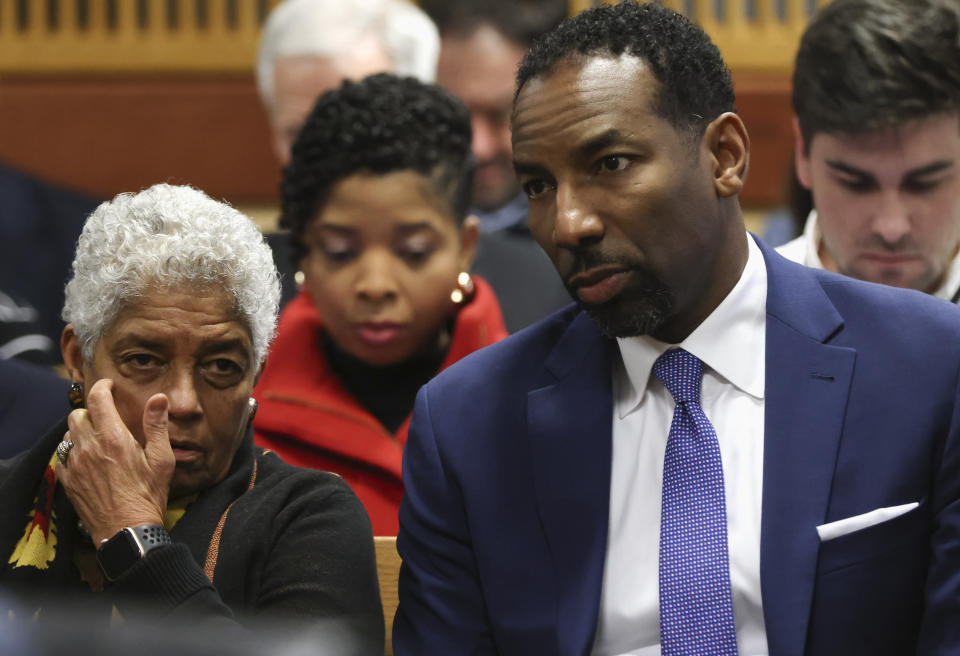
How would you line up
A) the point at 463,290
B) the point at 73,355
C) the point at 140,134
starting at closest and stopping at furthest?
the point at 73,355 < the point at 463,290 < the point at 140,134

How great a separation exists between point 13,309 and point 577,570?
141cm

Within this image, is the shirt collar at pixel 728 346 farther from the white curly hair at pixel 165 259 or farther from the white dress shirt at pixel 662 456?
the white curly hair at pixel 165 259

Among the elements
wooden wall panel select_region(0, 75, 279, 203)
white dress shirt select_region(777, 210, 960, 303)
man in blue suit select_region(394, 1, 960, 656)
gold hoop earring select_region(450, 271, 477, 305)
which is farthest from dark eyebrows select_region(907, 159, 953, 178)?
wooden wall panel select_region(0, 75, 279, 203)

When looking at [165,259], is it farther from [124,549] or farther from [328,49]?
[328,49]

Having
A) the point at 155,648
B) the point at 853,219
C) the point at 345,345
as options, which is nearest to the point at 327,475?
the point at 345,345

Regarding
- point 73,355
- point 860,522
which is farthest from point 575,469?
point 73,355

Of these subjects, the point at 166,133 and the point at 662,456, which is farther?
the point at 166,133

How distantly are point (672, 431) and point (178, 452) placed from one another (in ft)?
1.98

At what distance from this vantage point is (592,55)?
1.58 m

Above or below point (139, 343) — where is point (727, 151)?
above

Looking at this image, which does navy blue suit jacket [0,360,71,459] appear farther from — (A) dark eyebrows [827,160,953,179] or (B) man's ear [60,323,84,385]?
(A) dark eyebrows [827,160,953,179]

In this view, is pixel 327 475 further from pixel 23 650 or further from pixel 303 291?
pixel 23 650

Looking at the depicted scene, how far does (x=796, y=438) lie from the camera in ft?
5.09

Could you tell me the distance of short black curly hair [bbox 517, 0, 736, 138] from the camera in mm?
1575
